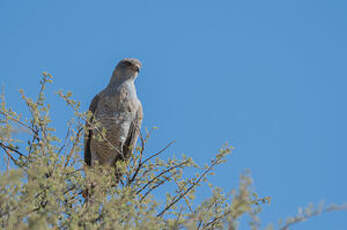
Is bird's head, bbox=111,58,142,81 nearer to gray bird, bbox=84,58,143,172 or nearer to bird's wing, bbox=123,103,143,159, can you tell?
gray bird, bbox=84,58,143,172

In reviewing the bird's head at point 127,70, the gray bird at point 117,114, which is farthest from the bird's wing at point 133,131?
the bird's head at point 127,70

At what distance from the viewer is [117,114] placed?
20.5ft

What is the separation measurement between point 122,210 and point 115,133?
2.95m

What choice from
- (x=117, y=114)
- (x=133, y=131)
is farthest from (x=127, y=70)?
(x=133, y=131)

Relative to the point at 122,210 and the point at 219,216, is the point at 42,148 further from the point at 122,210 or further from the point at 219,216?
the point at 219,216

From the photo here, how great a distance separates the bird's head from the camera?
666 centimetres

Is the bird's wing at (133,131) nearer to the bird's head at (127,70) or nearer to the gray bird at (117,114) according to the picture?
the gray bird at (117,114)

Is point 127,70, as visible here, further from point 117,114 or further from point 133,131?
point 133,131

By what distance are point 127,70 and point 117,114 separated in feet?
2.58

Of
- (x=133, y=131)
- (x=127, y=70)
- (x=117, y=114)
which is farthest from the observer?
(x=127, y=70)

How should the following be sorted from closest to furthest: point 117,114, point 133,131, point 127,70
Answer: point 117,114, point 133,131, point 127,70

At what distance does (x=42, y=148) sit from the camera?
3904mm

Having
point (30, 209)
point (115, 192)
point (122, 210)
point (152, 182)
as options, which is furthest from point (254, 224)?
point (152, 182)

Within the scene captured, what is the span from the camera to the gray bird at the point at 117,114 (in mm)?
6258
